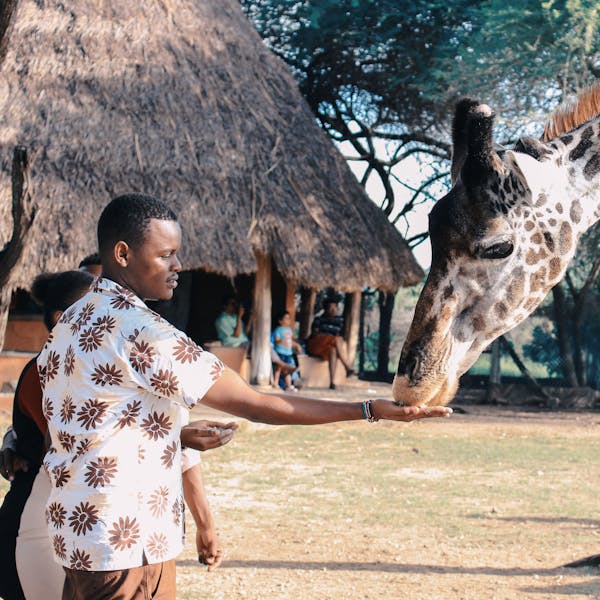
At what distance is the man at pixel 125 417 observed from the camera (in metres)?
2.22

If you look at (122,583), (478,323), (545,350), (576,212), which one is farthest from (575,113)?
(545,350)

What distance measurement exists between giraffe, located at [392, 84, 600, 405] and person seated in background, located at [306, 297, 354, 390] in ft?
38.4

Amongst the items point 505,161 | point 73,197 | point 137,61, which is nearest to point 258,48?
point 137,61

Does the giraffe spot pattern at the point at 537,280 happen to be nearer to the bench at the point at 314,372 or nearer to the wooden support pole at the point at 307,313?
the bench at the point at 314,372

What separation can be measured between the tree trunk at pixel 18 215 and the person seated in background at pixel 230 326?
7.88 meters

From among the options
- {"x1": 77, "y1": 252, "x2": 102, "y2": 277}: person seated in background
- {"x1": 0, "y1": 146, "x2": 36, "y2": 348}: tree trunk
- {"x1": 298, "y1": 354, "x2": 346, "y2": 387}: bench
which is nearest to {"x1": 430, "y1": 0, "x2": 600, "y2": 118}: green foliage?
{"x1": 298, "y1": 354, "x2": 346, "y2": 387}: bench

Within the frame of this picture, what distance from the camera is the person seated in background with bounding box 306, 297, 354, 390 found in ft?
48.6

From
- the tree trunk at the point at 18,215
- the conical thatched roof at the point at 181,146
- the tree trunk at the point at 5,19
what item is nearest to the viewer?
the tree trunk at the point at 5,19

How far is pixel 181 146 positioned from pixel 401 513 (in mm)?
7131

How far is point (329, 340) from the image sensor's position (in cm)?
1477

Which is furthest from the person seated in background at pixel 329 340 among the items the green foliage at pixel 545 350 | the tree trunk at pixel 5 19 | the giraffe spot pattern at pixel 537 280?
the giraffe spot pattern at pixel 537 280

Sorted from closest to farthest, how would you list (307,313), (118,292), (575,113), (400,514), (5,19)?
1. (118,292)
2. (575,113)
3. (5,19)
4. (400,514)
5. (307,313)

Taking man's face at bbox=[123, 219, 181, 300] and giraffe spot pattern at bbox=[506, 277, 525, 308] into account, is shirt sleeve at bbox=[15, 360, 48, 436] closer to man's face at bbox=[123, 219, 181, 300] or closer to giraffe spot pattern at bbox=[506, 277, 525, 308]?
man's face at bbox=[123, 219, 181, 300]

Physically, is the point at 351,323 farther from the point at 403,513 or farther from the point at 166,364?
the point at 166,364
